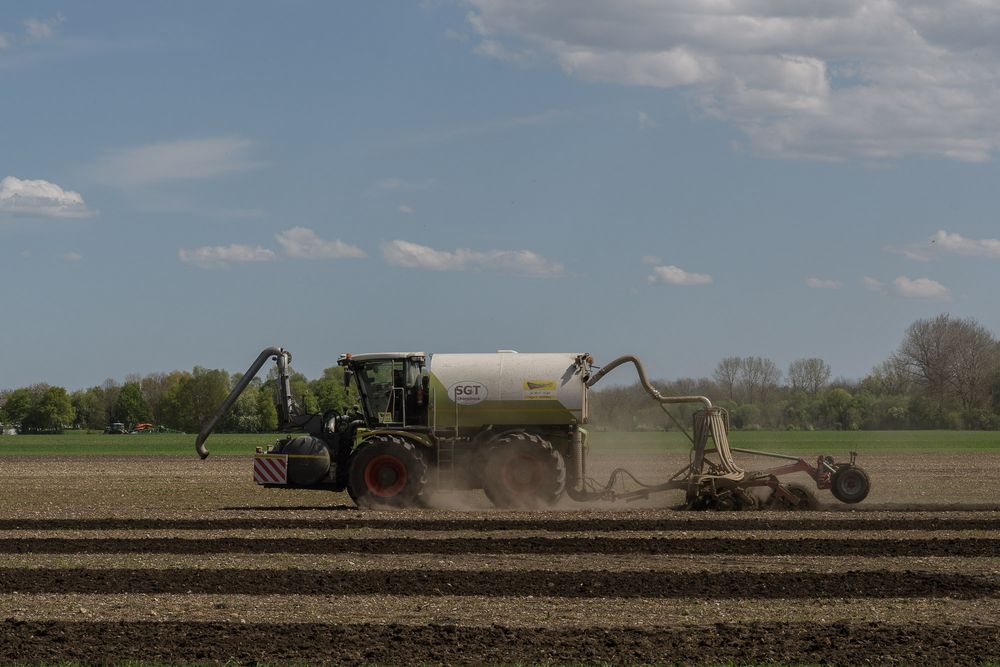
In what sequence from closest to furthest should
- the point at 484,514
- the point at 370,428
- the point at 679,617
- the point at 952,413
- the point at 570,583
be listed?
1. the point at 679,617
2. the point at 570,583
3. the point at 484,514
4. the point at 370,428
5. the point at 952,413

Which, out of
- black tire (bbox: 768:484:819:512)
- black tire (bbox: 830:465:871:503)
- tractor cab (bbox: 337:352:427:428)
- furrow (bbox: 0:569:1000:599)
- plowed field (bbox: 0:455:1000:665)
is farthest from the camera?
tractor cab (bbox: 337:352:427:428)

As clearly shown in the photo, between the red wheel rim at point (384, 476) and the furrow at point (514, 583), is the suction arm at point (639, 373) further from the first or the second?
the furrow at point (514, 583)

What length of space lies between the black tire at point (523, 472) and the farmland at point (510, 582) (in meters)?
0.49

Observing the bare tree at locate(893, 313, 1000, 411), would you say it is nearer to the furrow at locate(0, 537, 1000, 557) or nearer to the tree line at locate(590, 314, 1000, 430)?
the tree line at locate(590, 314, 1000, 430)

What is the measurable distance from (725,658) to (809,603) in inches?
114

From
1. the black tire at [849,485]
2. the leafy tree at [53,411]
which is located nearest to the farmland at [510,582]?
the black tire at [849,485]

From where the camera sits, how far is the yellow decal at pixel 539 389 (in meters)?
22.2

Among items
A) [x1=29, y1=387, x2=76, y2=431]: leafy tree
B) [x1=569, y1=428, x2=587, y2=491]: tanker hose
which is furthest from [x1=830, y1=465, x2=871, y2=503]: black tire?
[x1=29, y1=387, x2=76, y2=431]: leafy tree

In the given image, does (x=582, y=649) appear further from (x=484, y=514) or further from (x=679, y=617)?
(x=484, y=514)

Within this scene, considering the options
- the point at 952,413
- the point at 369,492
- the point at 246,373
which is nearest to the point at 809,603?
the point at 369,492

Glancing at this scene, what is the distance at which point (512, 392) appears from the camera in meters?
22.3

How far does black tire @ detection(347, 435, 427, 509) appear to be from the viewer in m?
22.3

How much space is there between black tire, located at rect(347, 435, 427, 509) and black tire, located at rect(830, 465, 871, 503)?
7.22 meters

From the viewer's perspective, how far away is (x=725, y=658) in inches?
390
